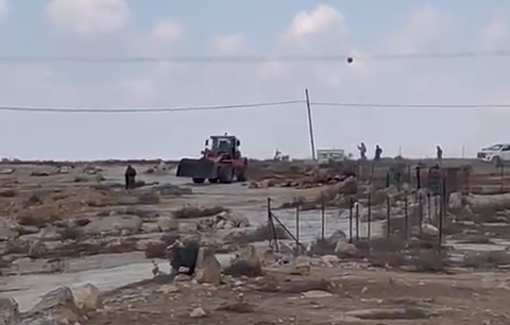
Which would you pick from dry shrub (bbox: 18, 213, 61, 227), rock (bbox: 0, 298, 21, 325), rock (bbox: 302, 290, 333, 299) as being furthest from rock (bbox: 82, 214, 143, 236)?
rock (bbox: 0, 298, 21, 325)

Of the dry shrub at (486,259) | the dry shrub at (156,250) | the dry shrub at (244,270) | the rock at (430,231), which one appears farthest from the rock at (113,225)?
the dry shrub at (244,270)

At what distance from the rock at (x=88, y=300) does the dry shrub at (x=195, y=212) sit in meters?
17.4

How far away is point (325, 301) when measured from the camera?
14141mm

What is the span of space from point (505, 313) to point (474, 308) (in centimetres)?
52

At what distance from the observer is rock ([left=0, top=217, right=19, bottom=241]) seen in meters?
25.6

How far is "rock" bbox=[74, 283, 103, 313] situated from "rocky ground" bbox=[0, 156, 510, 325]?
1.1 inches

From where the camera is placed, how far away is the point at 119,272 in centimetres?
1803

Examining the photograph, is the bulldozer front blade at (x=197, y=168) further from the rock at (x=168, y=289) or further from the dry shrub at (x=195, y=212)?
the rock at (x=168, y=289)

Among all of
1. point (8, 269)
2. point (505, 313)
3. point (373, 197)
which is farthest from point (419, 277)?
point (373, 197)

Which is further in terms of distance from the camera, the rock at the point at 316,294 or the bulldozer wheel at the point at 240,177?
the bulldozer wheel at the point at 240,177

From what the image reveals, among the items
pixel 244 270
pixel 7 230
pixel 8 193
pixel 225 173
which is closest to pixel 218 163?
pixel 225 173

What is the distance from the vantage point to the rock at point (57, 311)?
12055 mm

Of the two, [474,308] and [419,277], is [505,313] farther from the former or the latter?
[419,277]

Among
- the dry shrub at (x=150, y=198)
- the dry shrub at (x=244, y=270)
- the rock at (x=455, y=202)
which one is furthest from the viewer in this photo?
the dry shrub at (x=150, y=198)
